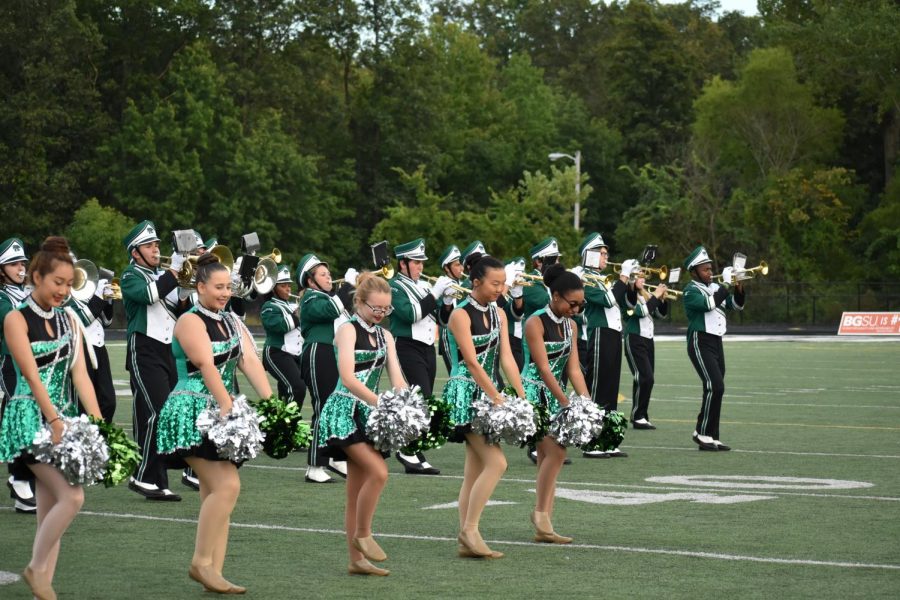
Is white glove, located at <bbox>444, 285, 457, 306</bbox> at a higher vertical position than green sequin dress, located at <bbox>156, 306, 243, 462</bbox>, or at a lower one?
higher

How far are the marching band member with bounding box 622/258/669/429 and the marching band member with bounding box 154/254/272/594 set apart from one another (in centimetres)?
872

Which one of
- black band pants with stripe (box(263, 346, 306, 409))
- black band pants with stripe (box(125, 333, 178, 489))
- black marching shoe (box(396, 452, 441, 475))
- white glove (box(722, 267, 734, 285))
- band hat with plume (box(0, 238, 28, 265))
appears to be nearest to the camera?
band hat with plume (box(0, 238, 28, 265))

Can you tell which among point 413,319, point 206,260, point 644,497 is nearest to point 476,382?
point 206,260

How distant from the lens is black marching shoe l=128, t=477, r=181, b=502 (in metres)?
10.2

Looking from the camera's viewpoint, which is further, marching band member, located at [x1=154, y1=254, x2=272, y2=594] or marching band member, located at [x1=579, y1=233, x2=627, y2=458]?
marching band member, located at [x1=579, y1=233, x2=627, y2=458]

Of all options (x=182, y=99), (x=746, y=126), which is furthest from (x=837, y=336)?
(x=182, y=99)

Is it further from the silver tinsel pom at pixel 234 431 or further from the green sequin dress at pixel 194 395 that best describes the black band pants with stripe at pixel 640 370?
the silver tinsel pom at pixel 234 431

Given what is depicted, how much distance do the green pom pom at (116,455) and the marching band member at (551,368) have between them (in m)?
2.38

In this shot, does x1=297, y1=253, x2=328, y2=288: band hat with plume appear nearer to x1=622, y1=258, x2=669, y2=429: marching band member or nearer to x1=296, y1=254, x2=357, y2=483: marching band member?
x1=296, y1=254, x2=357, y2=483: marching band member

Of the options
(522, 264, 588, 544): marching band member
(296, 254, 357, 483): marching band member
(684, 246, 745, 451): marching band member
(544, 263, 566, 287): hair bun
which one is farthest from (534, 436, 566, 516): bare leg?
(684, 246, 745, 451): marching band member

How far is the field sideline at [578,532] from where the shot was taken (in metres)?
7.09

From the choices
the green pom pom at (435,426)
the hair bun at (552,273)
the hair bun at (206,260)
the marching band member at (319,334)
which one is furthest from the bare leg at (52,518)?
the marching band member at (319,334)

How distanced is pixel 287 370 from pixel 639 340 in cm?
469

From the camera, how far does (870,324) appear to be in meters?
43.7
